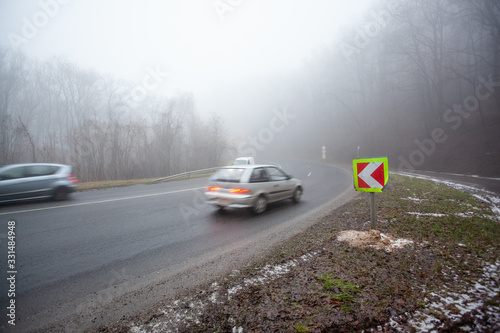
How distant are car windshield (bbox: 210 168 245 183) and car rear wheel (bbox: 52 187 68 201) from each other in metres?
6.79

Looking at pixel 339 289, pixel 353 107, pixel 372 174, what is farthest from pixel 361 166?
pixel 353 107

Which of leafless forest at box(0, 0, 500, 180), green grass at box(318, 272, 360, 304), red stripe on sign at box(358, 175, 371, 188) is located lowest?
green grass at box(318, 272, 360, 304)

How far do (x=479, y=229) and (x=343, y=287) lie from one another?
4.27m

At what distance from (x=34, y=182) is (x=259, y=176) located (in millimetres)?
8760

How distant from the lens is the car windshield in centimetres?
757

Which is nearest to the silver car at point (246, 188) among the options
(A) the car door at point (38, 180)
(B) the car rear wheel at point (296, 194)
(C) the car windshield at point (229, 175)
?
(C) the car windshield at point (229, 175)

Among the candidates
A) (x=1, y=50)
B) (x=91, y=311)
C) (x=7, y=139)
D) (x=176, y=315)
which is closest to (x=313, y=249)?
(x=176, y=315)

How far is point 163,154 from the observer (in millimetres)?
26984

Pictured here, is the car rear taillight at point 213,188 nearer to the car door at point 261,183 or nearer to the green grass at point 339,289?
the car door at point 261,183

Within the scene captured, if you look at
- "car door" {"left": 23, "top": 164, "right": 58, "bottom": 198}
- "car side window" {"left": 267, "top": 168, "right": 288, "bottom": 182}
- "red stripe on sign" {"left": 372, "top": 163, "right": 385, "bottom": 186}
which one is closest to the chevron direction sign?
"red stripe on sign" {"left": 372, "top": 163, "right": 385, "bottom": 186}

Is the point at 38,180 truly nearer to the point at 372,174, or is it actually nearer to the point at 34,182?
the point at 34,182

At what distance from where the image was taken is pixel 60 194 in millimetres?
9672

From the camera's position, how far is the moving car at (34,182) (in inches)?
335

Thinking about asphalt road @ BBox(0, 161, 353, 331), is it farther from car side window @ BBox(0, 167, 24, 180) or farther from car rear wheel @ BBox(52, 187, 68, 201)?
car side window @ BBox(0, 167, 24, 180)
